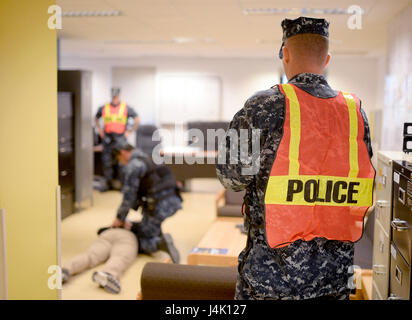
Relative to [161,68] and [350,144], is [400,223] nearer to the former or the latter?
[350,144]

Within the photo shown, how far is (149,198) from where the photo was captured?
4.48 metres

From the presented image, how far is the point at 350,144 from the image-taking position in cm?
162

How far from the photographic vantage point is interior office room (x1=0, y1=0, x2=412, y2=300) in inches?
85.6

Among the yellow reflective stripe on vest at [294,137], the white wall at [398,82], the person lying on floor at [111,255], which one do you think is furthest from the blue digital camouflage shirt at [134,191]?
the yellow reflective stripe on vest at [294,137]

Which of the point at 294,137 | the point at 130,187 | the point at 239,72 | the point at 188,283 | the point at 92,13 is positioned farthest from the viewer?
the point at 239,72

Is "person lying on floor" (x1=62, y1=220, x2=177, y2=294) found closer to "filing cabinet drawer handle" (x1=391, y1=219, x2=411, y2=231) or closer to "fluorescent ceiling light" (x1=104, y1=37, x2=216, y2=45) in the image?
"filing cabinet drawer handle" (x1=391, y1=219, x2=411, y2=231)

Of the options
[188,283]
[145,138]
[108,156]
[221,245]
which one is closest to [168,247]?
[221,245]

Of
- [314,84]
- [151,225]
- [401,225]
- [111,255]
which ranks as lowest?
[111,255]

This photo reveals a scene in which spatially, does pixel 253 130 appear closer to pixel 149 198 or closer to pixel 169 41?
pixel 149 198

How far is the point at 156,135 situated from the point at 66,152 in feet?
5.83

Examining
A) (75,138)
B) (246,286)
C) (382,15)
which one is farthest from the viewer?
(75,138)

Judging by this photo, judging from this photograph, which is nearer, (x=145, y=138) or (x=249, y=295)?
(x=249, y=295)
